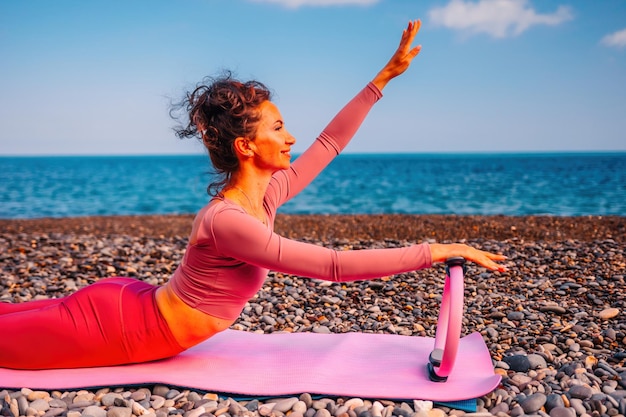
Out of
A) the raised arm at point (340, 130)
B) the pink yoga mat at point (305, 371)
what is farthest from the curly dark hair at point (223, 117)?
the pink yoga mat at point (305, 371)

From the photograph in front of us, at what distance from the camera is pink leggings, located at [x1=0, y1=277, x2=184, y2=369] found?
12.3 feet

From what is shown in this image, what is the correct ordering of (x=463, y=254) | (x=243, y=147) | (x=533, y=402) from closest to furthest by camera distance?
1. (x=463, y=254)
2. (x=533, y=402)
3. (x=243, y=147)

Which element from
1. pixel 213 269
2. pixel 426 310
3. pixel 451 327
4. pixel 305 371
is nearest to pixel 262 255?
pixel 213 269

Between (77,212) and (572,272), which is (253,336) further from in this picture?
(77,212)

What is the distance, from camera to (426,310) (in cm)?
562

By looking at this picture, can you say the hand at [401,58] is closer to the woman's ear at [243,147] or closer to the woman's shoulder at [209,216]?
the woman's ear at [243,147]

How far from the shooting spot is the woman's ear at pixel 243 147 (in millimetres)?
3496

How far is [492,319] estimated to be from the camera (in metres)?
5.36

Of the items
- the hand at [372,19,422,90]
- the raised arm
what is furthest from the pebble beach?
the hand at [372,19,422,90]

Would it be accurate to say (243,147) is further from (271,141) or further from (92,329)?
(92,329)

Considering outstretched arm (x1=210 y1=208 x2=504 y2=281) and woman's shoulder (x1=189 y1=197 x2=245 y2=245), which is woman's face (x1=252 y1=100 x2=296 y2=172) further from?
outstretched arm (x1=210 y1=208 x2=504 y2=281)

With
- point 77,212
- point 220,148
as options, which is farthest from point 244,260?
point 77,212

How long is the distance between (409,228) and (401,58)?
7868 millimetres

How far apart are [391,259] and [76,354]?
218 cm
